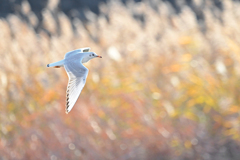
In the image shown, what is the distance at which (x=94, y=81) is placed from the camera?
2.46 m

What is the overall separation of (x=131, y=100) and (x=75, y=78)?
2.97ft

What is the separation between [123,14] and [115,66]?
405mm

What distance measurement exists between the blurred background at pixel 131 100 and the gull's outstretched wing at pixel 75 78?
834 mm

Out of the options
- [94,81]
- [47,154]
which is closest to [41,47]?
[94,81]

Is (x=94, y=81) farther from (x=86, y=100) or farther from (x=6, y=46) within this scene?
(x=6, y=46)

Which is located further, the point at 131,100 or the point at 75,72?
the point at 131,100

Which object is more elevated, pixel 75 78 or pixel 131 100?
pixel 131 100

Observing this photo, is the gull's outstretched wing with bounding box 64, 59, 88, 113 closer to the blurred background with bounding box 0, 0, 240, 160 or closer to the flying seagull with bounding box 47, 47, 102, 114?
the flying seagull with bounding box 47, 47, 102, 114

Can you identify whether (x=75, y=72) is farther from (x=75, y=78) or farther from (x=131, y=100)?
(x=131, y=100)

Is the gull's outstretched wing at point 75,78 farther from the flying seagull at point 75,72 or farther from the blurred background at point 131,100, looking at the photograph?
the blurred background at point 131,100

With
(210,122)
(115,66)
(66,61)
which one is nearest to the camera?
(66,61)

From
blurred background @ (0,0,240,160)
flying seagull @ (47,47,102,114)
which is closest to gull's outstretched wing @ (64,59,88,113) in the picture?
flying seagull @ (47,47,102,114)

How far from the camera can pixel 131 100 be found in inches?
94.4

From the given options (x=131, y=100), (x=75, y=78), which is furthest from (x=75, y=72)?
(x=131, y=100)
